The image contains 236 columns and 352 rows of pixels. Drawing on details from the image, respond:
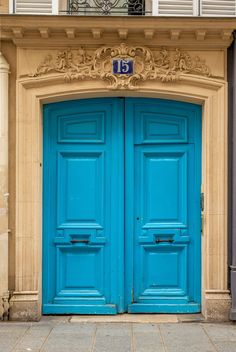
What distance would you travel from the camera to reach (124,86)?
677cm

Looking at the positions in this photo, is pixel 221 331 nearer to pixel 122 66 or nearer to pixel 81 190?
pixel 81 190

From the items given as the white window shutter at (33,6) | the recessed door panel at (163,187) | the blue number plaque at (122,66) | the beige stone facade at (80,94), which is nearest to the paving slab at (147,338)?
the beige stone facade at (80,94)

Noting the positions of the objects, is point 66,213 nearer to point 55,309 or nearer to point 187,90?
point 55,309

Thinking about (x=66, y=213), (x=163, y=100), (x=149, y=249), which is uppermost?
(x=163, y=100)

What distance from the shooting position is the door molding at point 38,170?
6742 millimetres

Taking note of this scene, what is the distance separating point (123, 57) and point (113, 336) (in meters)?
3.41

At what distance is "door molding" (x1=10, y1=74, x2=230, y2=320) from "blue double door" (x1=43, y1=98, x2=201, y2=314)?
0.85 feet

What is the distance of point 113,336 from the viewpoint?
6.16 m

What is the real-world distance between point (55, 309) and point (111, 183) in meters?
1.80

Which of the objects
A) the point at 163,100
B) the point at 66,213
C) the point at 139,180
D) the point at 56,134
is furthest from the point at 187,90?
the point at 66,213

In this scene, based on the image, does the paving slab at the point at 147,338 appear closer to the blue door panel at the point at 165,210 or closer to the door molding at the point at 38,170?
the blue door panel at the point at 165,210

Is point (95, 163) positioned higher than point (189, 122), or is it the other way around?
point (189, 122)

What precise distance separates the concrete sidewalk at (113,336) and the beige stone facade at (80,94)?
1.01ft

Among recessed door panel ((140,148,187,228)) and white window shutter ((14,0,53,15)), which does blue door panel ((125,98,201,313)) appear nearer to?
recessed door panel ((140,148,187,228))
